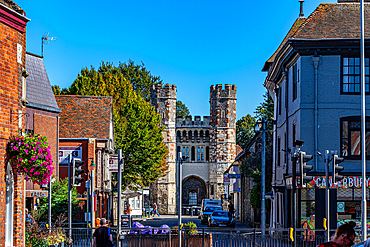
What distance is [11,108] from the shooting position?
14328 millimetres

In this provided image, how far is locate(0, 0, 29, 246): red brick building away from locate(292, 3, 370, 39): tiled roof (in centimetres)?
1495

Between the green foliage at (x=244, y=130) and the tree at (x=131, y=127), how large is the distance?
46.5 m

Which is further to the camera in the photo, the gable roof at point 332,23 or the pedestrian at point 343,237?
the gable roof at point 332,23

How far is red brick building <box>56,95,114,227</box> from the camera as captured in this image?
129 ft

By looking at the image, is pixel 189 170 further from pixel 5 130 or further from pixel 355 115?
pixel 5 130

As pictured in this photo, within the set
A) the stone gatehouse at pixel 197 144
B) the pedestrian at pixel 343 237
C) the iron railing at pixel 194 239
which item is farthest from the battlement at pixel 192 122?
the pedestrian at pixel 343 237

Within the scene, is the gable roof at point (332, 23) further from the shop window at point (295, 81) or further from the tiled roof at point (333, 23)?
the shop window at point (295, 81)

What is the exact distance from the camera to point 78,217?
3644 centimetres

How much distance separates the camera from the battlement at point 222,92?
298 ft

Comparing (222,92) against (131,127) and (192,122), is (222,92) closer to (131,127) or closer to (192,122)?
(192,122)

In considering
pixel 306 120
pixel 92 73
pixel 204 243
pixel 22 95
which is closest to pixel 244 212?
pixel 92 73

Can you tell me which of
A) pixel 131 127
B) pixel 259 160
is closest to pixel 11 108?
pixel 259 160

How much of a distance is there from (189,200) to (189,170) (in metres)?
4.55

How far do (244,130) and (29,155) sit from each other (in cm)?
9102
